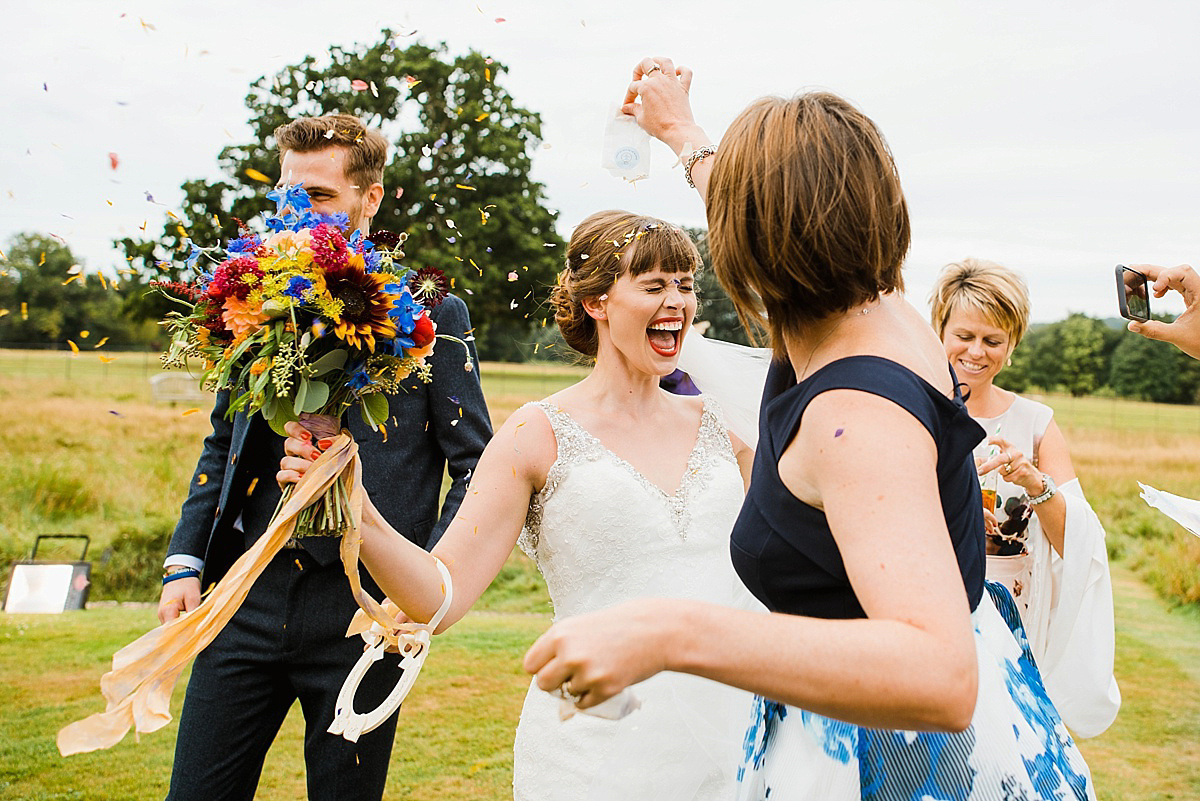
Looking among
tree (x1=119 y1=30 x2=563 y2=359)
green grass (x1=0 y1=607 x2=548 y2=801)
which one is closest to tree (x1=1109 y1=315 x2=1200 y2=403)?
tree (x1=119 y1=30 x2=563 y2=359)

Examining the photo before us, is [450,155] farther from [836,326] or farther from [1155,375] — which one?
[1155,375]

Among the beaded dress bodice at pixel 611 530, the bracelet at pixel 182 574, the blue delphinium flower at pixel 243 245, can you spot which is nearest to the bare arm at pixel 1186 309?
the beaded dress bodice at pixel 611 530

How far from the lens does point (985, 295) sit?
432 cm

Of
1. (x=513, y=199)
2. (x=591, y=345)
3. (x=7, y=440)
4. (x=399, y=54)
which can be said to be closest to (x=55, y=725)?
(x=591, y=345)

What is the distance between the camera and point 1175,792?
19.4ft

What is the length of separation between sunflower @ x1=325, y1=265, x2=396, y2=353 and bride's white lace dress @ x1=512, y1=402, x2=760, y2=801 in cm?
114

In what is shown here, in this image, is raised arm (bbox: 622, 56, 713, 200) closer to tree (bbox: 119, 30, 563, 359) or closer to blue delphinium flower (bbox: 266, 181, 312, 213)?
blue delphinium flower (bbox: 266, 181, 312, 213)

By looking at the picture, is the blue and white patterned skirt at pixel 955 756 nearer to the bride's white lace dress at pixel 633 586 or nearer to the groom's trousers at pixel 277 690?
the bride's white lace dress at pixel 633 586

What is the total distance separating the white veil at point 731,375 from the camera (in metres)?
3.55

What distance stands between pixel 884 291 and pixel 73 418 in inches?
641

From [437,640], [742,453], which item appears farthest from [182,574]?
[437,640]

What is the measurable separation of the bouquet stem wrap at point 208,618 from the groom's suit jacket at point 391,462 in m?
0.85

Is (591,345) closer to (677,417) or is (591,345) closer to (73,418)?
(677,417)

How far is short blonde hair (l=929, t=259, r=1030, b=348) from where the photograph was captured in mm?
4293
